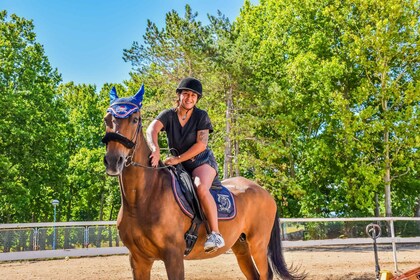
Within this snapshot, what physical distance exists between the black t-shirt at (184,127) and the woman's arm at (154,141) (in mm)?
93

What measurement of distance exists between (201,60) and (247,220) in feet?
61.5

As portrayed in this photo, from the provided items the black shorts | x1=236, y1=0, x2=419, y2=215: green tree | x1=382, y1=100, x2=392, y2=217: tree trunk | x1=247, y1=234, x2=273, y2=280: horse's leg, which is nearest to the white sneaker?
the black shorts

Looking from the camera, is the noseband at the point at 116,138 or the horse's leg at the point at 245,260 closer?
the noseband at the point at 116,138

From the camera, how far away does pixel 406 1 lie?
87.9 feet

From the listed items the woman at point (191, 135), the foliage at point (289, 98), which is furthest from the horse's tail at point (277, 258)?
the foliage at point (289, 98)

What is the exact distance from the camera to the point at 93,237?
15789 mm

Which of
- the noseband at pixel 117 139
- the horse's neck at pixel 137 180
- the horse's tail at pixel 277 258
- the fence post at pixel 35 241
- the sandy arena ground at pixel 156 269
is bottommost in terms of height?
the sandy arena ground at pixel 156 269

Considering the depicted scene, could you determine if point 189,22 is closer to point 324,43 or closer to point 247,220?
point 324,43

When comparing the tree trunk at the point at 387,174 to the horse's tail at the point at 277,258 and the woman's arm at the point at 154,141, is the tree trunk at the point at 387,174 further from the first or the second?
the woman's arm at the point at 154,141

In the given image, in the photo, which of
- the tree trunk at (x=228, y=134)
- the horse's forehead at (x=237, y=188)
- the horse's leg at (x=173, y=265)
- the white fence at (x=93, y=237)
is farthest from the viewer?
the tree trunk at (x=228, y=134)

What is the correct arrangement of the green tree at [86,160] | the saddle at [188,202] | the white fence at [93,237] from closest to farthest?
the saddle at [188,202]
the white fence at [93,237]
the green tree at [86,160]

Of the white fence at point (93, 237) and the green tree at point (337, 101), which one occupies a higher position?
the green tree at point (337, 101)

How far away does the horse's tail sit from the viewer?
20.2ft

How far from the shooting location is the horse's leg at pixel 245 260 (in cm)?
602
